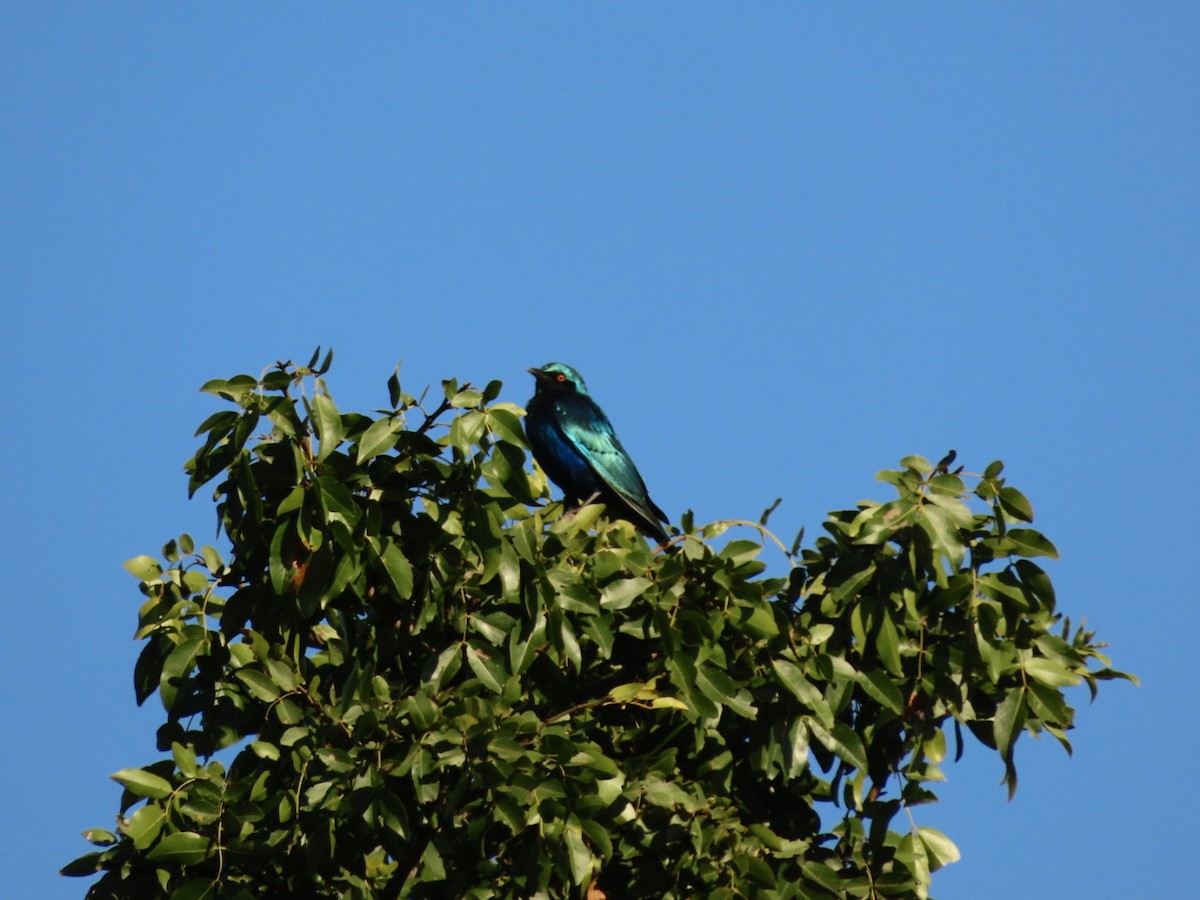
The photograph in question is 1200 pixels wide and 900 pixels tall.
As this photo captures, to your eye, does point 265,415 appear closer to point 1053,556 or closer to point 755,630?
point 755,630

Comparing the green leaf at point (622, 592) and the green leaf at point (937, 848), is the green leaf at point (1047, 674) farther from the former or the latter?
the green leaf at point (622, 592)

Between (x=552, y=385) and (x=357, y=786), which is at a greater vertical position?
(x=552, y=385)

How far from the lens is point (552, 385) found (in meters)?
10.9

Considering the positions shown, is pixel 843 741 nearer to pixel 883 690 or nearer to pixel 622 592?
pixel 883 690

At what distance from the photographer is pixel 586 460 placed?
9.88 metres

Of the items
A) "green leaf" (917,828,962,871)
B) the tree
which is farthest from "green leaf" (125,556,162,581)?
"green leaf" (917,828,962,871)

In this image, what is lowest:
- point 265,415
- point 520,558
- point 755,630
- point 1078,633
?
point 1078,633

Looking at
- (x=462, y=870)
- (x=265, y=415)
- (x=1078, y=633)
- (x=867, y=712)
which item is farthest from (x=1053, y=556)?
(x=265, y=415)

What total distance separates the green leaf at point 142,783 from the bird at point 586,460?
4.70 m

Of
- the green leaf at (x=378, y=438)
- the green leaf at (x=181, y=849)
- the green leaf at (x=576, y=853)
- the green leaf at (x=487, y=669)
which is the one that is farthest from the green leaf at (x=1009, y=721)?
the green leaf at (x=181, y=849)

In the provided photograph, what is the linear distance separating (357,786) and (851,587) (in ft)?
6.01

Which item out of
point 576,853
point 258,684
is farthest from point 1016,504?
point 258,684

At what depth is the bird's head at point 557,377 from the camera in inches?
429

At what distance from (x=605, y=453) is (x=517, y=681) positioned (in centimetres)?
441
